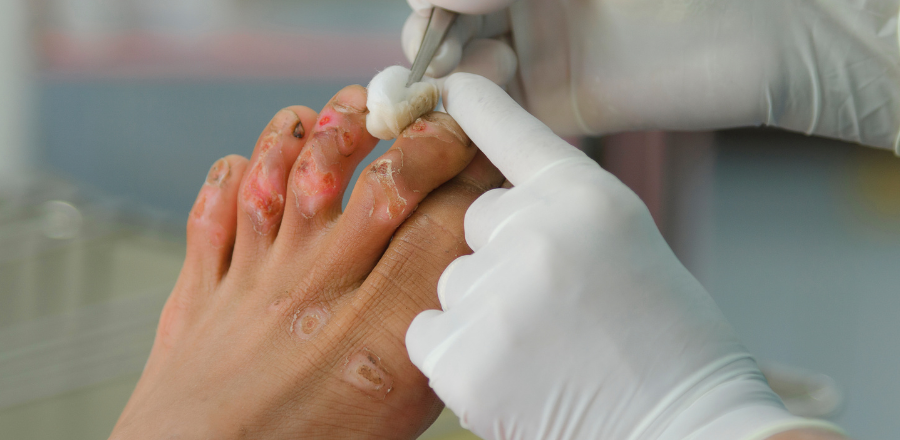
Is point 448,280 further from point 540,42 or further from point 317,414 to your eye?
point 540,42

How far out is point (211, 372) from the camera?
0.80 m

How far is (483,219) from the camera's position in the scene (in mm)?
660

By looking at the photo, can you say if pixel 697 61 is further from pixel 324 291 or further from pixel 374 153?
pixel 374 153

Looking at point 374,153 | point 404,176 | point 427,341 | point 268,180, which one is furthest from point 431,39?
point 374,153

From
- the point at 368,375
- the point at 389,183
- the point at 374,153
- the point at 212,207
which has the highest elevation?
the point at 389,183

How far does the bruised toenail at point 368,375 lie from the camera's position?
2.44ft

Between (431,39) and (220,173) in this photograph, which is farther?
(220,173)

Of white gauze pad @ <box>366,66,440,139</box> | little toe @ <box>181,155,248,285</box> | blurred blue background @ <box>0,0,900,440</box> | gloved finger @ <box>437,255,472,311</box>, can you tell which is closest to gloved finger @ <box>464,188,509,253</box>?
gloved finger @ <box>437,255,472,311</box>

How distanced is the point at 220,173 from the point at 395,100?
0.40 metres

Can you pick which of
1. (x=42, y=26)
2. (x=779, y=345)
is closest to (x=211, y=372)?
(x=42, y=26)

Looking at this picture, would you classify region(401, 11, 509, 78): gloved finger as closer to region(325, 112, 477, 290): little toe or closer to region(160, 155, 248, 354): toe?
region(325, 112, 477, 290): little toe

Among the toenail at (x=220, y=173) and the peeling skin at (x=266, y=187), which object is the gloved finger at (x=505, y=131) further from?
the toenail at (x=220, y=173)

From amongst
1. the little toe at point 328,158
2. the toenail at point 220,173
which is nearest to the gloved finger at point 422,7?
the little toe at point 328,158

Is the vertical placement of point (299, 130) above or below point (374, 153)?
above
